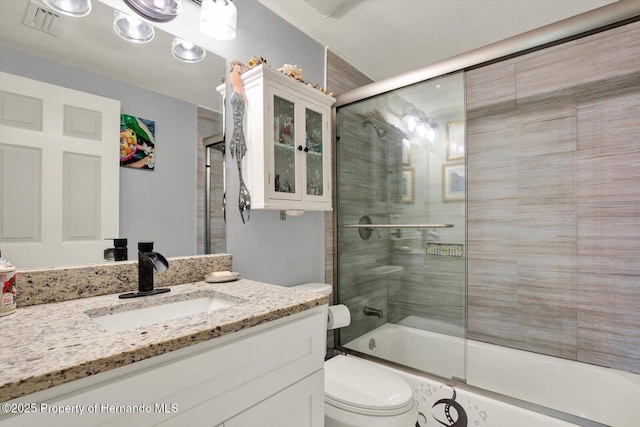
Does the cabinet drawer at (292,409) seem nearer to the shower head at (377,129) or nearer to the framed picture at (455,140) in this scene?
the framed picture at (455,140)

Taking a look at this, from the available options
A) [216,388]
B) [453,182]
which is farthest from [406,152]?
[216,388]

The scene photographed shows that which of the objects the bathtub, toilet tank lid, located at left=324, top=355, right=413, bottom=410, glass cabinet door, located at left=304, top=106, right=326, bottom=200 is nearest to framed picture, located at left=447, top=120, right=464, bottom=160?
glass cabinet door, located at left=304, top=106, right=326, bottom=200

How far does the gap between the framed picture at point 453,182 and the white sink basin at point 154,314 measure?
53.3 inches

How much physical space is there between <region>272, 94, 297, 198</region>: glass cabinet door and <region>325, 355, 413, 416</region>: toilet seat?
925mm

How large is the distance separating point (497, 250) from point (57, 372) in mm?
2279

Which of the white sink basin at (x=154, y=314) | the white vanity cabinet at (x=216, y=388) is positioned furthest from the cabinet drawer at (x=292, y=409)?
the white sink basin at (x=154, y=314)

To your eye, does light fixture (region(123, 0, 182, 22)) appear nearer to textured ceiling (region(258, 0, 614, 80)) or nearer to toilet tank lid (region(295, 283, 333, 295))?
textured ceiling (region(258, 0, 614, 80))

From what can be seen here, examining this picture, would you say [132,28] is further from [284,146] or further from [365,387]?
[365,387]

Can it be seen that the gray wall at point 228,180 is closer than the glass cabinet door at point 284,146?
Yes

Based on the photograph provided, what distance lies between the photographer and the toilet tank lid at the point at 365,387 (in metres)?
1.27

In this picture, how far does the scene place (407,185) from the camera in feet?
6.48

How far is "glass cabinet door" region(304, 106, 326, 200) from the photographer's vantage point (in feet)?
5.47

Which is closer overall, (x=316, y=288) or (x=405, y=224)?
(x=316, y=288)

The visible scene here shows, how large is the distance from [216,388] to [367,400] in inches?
32.2
